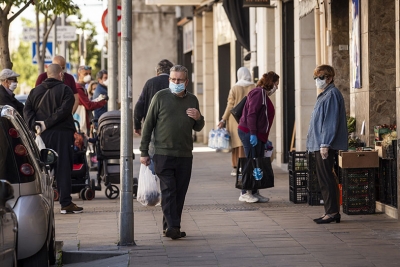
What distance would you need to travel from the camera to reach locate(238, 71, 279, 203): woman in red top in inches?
541

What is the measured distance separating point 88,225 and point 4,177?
13.0 ft

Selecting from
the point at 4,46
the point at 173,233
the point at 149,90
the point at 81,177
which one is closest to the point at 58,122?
the point at 149,90

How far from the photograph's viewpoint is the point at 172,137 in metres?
10.4

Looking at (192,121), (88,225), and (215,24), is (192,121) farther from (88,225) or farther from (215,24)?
(215,24)

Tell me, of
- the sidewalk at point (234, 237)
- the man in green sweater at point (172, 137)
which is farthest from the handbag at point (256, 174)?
the man in green sweater at point (172, 137)

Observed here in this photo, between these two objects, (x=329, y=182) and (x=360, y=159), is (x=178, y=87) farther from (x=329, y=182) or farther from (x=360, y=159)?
(x=360, y=159)

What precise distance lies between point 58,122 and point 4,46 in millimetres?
3065

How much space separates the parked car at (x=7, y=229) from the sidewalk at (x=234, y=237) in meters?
1.95

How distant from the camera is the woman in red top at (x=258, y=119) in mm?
13742

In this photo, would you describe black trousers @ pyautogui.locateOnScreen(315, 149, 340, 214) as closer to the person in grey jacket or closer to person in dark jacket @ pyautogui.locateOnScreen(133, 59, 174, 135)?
the person in grey jacket

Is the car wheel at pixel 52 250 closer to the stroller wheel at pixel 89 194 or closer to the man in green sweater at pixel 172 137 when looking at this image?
the man in green sweater at pixel 172 137

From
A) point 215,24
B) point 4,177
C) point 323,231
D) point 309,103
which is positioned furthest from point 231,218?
point 215,24

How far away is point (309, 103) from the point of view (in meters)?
18.1


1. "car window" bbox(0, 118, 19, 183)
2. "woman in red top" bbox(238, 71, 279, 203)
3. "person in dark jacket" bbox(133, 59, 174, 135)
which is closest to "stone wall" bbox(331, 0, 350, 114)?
"woman in red top" bbox(238, 71, 279, 203)
